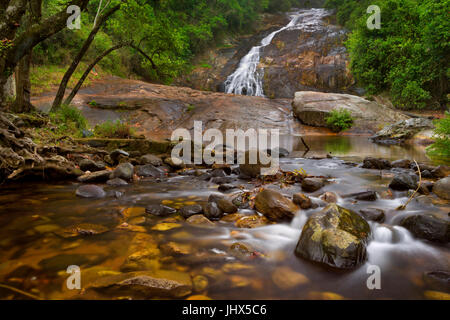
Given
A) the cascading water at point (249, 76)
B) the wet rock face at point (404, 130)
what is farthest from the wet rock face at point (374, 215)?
the cascading water at point (249, 76)

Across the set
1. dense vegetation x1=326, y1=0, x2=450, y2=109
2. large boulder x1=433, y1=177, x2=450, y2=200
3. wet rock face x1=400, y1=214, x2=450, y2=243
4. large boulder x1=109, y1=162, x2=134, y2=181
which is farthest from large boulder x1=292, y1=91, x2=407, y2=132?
wet rock face x1=400, y1=214, x2=450, y2=243

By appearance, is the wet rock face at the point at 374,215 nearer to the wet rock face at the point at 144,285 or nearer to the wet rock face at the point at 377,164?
the wet rock face at the point at 144,285

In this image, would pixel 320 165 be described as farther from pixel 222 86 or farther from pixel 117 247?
pixel 222 86

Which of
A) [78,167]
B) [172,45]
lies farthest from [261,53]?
[78,167]

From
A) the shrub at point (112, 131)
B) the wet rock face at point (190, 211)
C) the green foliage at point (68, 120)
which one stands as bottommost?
the wet rock face at point (190, 211)

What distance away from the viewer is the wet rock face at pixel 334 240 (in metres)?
2.02

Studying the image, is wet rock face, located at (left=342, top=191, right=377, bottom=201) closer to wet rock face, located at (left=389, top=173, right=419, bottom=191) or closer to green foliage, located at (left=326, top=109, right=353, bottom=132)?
wet rock face, located at (left=389, top=173, right=419, bottom=191)

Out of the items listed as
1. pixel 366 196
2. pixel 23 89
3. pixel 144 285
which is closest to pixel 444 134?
pixel 366 196

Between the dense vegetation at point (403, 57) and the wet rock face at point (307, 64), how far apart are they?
3255 mm

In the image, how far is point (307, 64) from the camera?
74.1 ft

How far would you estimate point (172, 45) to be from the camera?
10.6m

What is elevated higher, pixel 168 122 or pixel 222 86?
pixel 222 86

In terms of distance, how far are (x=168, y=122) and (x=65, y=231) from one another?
12.5 m

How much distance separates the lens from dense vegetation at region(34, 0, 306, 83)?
996 centimetres
